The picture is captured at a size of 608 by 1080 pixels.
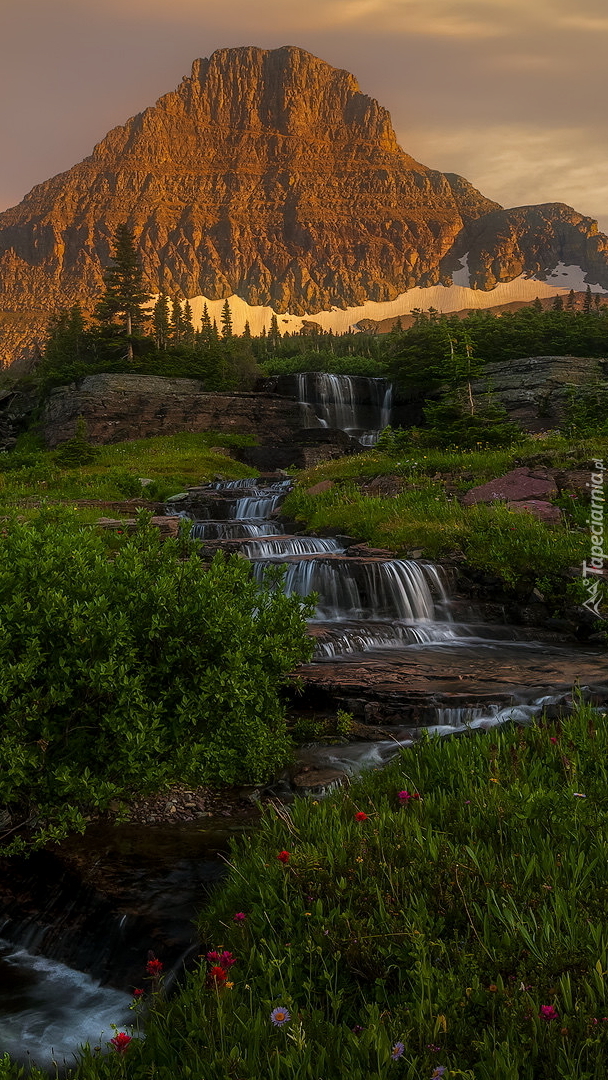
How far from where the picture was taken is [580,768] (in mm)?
4891

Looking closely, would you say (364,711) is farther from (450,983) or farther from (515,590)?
(515,590)

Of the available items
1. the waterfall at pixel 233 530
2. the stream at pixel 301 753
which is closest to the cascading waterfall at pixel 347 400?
the waterfall at pixel 233 530

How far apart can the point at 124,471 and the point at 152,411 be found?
15953 millimetres

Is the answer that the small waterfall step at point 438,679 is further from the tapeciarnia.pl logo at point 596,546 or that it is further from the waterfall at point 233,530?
the waterfall at point 233,530

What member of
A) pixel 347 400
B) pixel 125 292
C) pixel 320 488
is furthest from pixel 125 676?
pixel 125 292

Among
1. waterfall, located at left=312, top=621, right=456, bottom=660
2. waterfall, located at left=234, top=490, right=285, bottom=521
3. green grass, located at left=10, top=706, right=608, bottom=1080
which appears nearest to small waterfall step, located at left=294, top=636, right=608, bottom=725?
waterfall, located at left=312, top=621, right=456, bottom=660

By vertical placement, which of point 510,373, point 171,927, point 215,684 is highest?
point 510,373

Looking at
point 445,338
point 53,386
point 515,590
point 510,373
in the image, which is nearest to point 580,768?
point 515,590

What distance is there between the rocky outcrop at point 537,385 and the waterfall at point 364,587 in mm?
21105

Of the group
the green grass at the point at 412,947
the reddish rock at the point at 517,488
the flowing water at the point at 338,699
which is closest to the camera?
the green grass at the point at 412,947

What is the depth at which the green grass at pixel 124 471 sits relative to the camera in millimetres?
23406

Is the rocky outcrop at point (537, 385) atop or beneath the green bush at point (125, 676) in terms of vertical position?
atop

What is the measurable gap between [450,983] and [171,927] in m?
2.34

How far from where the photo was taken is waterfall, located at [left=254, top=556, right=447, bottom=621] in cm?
1302
